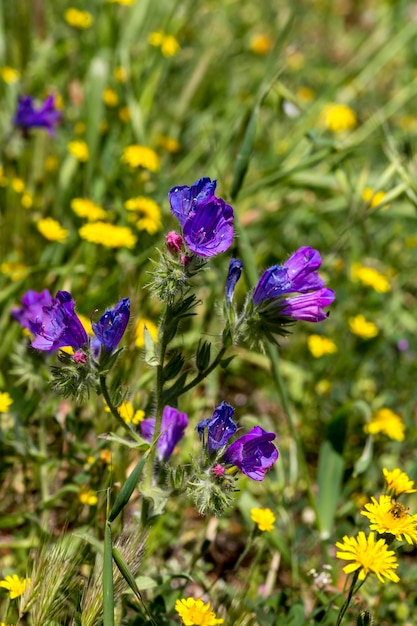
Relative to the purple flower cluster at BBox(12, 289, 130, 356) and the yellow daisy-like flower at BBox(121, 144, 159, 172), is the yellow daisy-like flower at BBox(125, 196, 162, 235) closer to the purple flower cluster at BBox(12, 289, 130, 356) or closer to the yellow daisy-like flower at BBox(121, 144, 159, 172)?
the yellow daisy-like flower at BBox(121, 144, 159, 172)

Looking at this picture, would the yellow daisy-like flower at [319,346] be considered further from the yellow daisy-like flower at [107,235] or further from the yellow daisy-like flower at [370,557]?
the yellow daisy-like flower at [370,557]

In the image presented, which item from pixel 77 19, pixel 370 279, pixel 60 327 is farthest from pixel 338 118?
pixel 60 327

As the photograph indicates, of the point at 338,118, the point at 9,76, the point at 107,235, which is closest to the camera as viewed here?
the point at 107,235

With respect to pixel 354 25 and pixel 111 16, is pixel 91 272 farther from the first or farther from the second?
pixel 354 25

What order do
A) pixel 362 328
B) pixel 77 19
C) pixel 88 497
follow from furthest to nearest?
pixel 77 19, pixel 362 328, pixel 88 497

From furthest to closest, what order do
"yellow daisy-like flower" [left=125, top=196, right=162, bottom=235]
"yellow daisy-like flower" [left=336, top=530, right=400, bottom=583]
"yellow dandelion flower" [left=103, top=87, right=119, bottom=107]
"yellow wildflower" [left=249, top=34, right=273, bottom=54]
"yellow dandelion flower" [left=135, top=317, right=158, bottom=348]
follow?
"yellow wildflower" [left=249, top=34, right=273, bottom=54]
"yellow dandelion flower" [left=103, top=87, right=119, bottom=107]
"yellow daisy-like flower" [left=125, top=196, right=162, bottom=235]
"yellow dandelion flower" [left=135, top=317, right=158, bottom=348]
"yellow daisy-like flower" [left=336, top=530, right=400, bottom=583]

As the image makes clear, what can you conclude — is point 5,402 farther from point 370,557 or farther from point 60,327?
point 370,557

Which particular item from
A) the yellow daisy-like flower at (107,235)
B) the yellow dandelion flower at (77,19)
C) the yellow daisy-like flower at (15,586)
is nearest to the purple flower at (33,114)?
the yellow daisy-like flower at (107,235)

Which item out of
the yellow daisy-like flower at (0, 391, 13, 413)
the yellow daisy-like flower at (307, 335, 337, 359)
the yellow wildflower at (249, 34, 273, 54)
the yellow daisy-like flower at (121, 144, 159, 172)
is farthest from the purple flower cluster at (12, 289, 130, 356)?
the yellow wildflower at (249, 34, 273, 54)
